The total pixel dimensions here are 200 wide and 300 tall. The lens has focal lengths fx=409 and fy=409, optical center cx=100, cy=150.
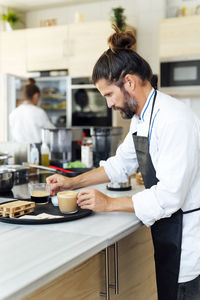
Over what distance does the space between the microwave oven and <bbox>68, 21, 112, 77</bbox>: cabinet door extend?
0.86 m

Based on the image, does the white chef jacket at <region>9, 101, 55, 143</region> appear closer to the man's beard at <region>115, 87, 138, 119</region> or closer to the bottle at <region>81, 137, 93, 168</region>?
the bottle at <region>81, 137, 93, 168</region>

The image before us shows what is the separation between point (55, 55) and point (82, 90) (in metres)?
0.67

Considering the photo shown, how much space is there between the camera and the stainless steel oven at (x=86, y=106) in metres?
4.84

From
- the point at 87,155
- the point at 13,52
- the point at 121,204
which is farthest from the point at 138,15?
the point at 121,204

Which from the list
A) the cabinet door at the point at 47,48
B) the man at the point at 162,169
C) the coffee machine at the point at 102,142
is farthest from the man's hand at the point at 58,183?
the cabinet door at the point at 47,48

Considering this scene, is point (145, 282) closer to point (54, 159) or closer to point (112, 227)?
point (112, 227)

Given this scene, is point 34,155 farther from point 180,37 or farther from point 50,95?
point 50,95

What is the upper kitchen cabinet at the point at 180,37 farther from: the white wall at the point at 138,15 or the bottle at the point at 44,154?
the bottle at the point at 44,154

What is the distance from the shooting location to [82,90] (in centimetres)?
493

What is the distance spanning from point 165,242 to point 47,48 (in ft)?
13.6

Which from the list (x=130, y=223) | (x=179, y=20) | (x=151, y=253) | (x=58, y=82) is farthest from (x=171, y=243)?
(x=58, y=82)

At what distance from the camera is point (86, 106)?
493cm

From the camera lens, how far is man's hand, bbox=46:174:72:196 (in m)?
1.89

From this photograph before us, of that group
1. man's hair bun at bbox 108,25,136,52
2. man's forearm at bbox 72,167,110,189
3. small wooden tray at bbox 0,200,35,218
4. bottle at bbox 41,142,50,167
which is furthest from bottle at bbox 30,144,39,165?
man's hair bun at bbox 108,25,136,52
